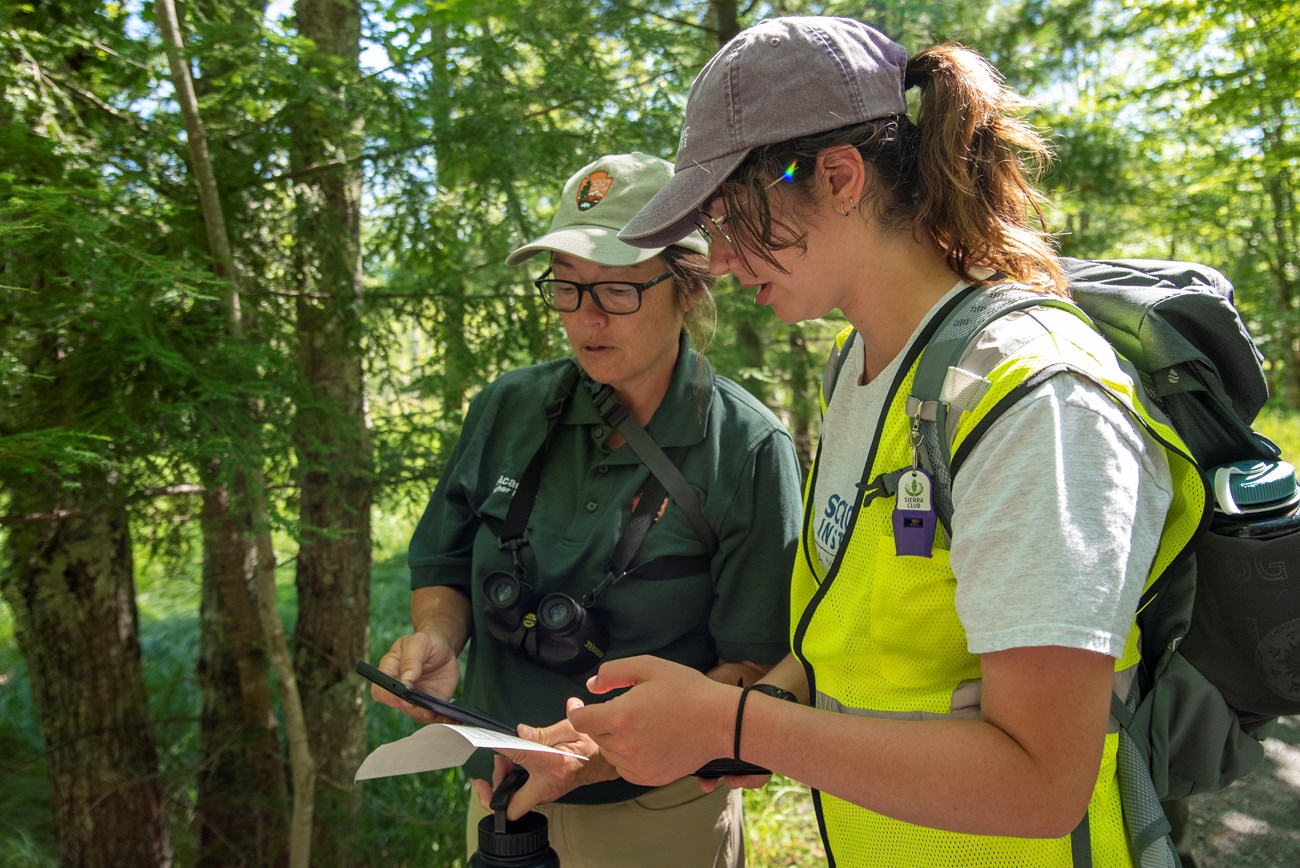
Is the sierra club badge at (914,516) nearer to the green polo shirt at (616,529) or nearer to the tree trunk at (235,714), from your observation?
the green polo shirt at (616,529)

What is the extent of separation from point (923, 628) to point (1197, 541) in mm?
368

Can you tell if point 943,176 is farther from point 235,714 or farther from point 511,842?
point 235,714

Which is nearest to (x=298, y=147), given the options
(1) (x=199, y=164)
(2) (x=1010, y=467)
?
(1) (x=199, y=164)

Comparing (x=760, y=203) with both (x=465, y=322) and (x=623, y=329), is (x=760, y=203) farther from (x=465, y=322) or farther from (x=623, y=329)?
(x=465, y=322)

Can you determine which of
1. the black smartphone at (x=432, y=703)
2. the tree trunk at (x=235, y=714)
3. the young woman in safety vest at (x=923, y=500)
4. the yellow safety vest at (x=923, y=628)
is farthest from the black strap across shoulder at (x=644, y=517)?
the tree trunk at (x=235, y=714)

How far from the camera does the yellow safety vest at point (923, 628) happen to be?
1143mm

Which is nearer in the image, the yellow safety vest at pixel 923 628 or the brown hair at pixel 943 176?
the yellow safety vest at pixel 923 628

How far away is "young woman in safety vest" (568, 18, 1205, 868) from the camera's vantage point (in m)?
1.06

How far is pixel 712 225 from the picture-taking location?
4.88ft

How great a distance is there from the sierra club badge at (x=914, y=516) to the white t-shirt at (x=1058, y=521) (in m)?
0.05

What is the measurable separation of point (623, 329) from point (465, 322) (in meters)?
1.73

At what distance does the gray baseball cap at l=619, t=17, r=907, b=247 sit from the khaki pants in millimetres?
1357

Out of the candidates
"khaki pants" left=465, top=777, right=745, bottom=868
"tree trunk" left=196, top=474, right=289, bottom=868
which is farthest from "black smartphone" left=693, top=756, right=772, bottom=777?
"tree trunk" left=196, top=474, right=289, bottom=868

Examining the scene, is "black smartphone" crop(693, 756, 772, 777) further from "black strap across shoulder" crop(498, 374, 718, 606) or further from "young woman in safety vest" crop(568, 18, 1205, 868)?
"black strap across shoulder" crop(498, 374, 718, 606)
